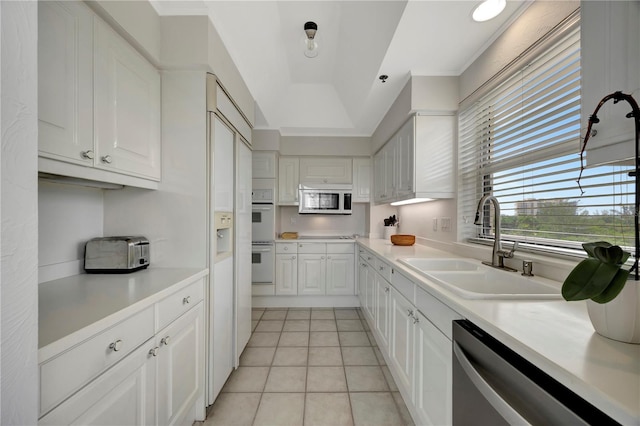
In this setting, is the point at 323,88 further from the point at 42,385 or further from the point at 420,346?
the point at 42,385

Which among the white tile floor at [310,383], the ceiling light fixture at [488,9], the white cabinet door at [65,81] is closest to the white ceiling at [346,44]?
the ceiling light fixture at [488,9]

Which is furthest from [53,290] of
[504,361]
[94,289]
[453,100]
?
[453,100]

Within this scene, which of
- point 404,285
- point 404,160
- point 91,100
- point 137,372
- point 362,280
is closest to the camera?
point 137,372

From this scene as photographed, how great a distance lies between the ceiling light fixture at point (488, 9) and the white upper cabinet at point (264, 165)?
261 centimetres

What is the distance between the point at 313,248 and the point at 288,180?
107 centimetres

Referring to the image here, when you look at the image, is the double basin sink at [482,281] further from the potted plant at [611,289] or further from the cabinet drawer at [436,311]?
the potted plant at [611,289]

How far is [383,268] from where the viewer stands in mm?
2127

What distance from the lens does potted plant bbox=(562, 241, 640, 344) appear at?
0.58 m

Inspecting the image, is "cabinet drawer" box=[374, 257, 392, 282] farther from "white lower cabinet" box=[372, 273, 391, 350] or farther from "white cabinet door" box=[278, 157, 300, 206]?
"white cabinet door" box=[278, 157, 300, 206]

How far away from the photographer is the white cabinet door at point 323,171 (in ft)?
12.2

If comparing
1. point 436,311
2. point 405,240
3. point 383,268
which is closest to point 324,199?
point 405,240

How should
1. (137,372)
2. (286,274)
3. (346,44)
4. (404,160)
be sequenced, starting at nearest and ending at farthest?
(137,372) < (346,44) < (404,160) < (286,274)

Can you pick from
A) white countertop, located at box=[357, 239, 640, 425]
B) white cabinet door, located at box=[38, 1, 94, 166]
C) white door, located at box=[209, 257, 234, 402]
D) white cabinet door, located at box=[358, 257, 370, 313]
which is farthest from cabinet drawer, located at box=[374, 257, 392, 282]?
white cabinet door, located at box=[38, 1, 94, 166]

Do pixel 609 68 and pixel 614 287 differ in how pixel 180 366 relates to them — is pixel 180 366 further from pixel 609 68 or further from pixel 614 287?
pixel 609 68
